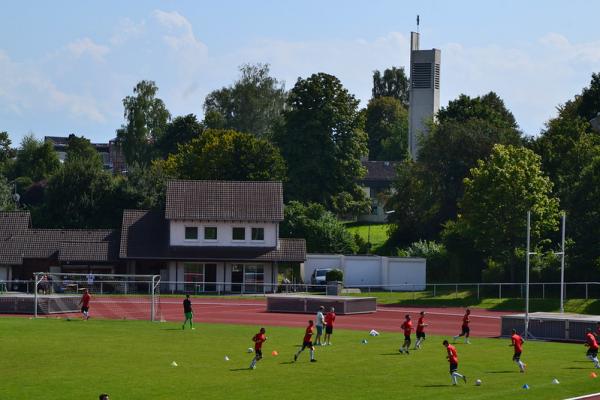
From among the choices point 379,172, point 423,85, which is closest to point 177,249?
point 423,85

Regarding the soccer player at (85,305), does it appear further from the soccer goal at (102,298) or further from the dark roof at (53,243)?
the dark roof at (53,243)

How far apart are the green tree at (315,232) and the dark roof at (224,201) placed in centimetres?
751

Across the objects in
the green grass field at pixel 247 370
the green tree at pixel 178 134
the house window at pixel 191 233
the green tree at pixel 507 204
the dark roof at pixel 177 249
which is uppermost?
the green tree at pixel 178 134

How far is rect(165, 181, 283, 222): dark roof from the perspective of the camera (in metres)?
86.4

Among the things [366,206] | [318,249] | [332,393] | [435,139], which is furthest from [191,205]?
[332,393]

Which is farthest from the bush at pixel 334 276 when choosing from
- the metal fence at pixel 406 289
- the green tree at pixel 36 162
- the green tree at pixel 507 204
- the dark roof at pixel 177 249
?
the green tree at pixel 36 162

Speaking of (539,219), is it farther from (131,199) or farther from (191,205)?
(131,199)

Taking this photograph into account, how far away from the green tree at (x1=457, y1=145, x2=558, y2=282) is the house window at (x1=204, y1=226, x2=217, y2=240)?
20760mm

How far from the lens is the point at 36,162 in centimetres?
15562

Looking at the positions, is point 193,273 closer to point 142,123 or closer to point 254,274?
point 254,274

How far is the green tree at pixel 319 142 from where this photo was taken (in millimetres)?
111312

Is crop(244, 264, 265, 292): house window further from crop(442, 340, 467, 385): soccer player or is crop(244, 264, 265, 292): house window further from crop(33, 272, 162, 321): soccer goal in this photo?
crop(442, 340, 467, 385): soccer player

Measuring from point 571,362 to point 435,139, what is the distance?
5725cm

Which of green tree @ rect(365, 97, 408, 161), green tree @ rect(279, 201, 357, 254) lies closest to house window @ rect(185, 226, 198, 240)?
green tree @ rect(279, 201, 357, 254)
